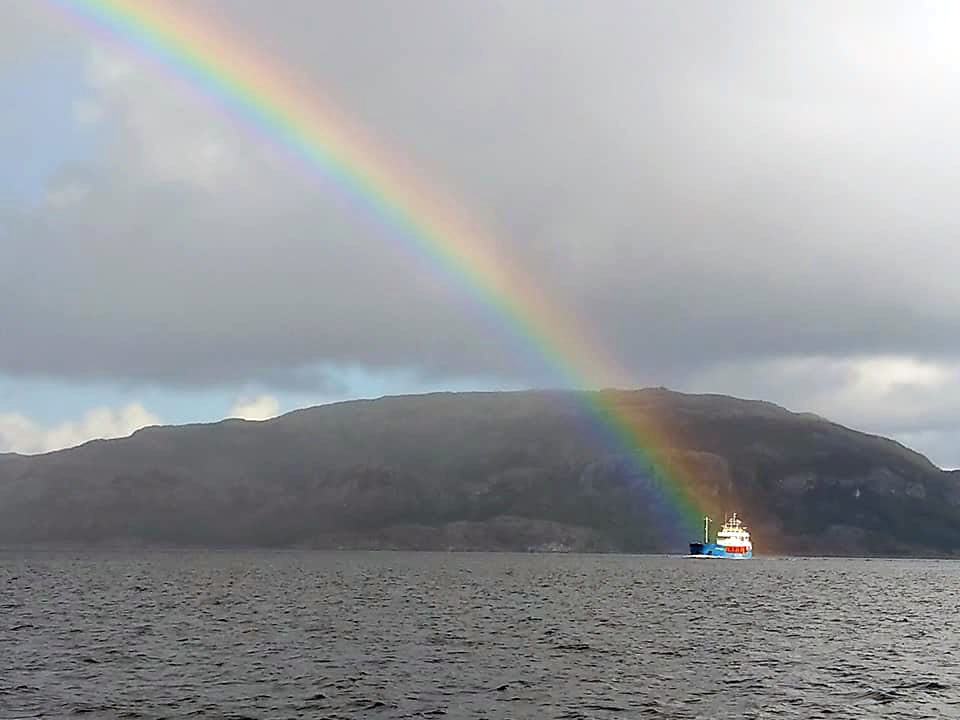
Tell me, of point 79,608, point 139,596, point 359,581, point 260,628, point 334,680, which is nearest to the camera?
point 334,680

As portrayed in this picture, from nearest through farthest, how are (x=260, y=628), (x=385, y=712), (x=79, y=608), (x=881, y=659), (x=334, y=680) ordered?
(x=385, y=712)
(x=334, y=680)
(x=881, y=659)
(x=260, y=628)
(x=79, y=608)

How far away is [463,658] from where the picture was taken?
68.4m

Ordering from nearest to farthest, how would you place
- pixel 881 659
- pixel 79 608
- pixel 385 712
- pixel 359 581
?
pixel 385 712 < pixel 881 659 < pixel 79 608 < pixel 359 581

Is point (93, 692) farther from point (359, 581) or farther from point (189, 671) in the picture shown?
point (359, 581)

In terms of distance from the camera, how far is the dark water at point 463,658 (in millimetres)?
52125

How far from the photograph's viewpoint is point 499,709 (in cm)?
5094

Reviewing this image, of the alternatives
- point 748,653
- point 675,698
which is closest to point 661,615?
point 748,653

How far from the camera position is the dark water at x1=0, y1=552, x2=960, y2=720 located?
5212 cm

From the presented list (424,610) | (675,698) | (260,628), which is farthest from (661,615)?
(675,698)

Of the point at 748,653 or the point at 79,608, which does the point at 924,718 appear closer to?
the point at 748,653

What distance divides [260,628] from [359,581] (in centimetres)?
9079

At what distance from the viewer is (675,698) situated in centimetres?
5516

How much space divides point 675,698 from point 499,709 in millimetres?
9634

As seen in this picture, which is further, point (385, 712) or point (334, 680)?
point (334, 680)
